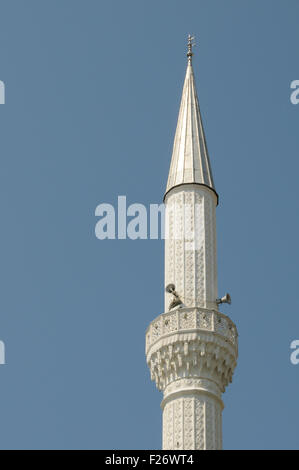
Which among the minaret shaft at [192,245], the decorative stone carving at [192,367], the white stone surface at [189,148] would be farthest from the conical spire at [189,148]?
the decorative stone carving at [192,367]

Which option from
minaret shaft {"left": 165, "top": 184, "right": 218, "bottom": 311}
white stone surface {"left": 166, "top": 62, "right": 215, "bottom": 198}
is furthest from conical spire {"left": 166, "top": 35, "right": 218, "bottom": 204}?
minaret shaft {"left": 165, "top": 184, "right": 218, "bottom": 311}

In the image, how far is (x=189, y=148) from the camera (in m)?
37.0

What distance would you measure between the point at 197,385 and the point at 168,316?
156 cm

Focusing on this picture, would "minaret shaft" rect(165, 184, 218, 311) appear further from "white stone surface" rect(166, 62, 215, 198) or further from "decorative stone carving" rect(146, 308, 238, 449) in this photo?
"decorative stone carving" rect(146, 308, 238, 449)

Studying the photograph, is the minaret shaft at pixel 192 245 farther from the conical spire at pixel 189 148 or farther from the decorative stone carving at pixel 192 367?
the decorative stone carving at pixel 192 367

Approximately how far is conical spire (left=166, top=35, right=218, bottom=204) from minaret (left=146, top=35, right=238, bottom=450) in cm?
2

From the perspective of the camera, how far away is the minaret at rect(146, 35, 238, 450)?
3353cm

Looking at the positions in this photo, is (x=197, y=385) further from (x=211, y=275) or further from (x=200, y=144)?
(x=200, y=144)

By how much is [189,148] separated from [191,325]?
4.51 meters

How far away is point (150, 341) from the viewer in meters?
34.8

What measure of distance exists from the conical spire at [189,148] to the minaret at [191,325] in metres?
0.02

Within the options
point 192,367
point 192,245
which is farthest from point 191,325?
point 192,245

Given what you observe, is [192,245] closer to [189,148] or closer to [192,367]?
[189,148]
